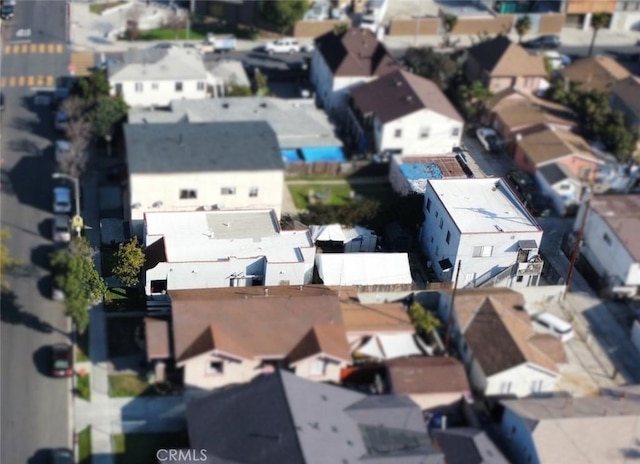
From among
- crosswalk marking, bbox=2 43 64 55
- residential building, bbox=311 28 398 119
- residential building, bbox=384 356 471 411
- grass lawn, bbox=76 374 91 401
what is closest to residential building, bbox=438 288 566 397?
residential building, bbox=384 356 471 411

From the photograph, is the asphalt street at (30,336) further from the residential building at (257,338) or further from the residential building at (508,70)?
the residential building at (508,70)

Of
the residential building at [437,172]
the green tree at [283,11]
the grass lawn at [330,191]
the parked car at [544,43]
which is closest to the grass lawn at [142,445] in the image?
the residential building at [437,172]

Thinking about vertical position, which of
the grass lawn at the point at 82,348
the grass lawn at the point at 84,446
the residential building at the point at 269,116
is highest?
the residential building at the point at 269,116

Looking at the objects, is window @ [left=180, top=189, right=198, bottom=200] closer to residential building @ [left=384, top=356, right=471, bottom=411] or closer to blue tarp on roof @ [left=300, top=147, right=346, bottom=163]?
residential building @ [left=384, top=356, right=471, bottom=411]

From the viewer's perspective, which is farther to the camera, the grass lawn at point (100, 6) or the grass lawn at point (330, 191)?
the grass lawn at point (100, 6)

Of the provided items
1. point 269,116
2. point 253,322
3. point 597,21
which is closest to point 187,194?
point 253,322

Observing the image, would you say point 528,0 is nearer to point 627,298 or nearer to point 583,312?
point 627,298
